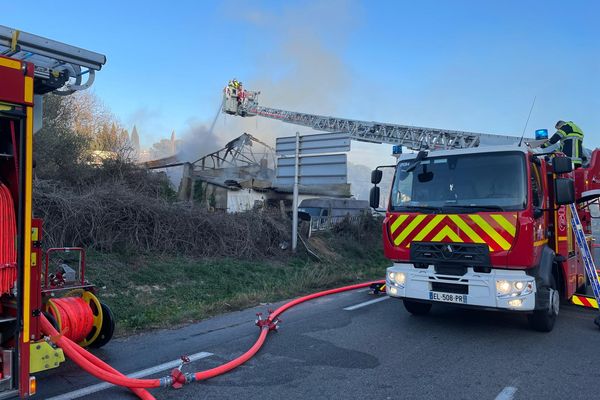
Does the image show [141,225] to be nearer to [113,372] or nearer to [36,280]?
[113,372]

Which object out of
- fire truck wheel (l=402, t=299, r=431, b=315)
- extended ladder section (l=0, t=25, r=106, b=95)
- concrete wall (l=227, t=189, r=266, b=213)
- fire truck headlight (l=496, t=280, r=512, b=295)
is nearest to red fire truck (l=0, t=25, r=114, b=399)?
extended ladder section (l=0, t=25, r=106, b=95)

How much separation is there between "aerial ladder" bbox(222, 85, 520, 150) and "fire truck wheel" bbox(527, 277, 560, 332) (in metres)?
9.82

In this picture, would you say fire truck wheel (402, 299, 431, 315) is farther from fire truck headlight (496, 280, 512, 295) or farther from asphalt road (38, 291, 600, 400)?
fire truck headlight (496, 280, 512, 295)

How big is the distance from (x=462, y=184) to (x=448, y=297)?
1509 millimetres

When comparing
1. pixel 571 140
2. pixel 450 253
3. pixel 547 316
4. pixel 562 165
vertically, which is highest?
pixel 571 140

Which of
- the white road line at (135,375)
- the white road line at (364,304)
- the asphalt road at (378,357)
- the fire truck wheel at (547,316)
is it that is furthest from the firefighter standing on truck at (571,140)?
the white road line at (135,375)

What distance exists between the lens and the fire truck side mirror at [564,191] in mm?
5883

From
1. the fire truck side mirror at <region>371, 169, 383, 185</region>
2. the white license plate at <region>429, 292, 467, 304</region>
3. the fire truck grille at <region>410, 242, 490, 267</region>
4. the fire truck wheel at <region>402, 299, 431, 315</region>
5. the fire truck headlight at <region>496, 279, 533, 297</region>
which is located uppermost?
the fire truck side mirror at <region>371, 169, 383, 185</region>

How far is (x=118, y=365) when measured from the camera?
15.9 feet

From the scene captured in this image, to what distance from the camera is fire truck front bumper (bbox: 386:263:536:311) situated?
17.7 feet

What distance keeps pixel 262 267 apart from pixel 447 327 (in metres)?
6.14

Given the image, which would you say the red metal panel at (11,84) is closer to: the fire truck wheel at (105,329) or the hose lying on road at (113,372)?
the hose lying on road at (113,372)

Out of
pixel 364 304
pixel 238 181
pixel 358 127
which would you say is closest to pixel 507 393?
pixel 364 304

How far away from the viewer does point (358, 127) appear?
26.3 m
